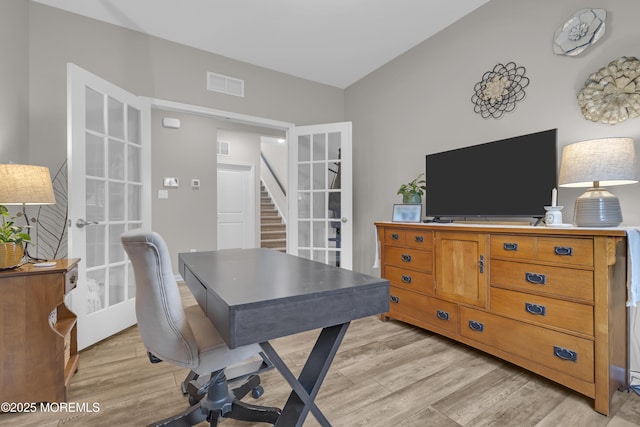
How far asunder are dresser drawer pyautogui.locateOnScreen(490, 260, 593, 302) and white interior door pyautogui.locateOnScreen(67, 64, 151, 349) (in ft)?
9.51

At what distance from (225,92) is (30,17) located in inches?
63.2

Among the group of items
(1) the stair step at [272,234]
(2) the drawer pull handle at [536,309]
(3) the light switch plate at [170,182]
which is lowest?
(2) the drawer pull handle at [536,309]

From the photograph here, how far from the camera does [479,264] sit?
6.94ft

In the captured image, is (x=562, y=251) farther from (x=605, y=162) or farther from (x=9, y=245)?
(x=9, y=245)

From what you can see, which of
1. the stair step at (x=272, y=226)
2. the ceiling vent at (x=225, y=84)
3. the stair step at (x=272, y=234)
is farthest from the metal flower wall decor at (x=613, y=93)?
the stair step at (x=272, y=226)

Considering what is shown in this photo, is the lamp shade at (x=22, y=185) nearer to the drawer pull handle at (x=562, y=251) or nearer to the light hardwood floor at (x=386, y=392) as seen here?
the light hardwood floor at (x=386, y=392)

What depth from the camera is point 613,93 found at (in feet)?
6.13

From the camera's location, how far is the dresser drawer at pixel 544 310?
163cm

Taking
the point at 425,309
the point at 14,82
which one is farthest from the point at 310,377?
the point at 14,82

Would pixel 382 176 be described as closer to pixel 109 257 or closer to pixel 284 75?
pixel 284 75

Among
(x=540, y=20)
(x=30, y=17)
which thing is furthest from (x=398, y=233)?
(x=30, y=17)

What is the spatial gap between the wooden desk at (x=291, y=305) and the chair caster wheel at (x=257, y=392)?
581 mm

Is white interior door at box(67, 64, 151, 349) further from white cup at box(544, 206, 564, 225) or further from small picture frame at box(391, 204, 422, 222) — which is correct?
white cup at box(544, 206, 564, 225)

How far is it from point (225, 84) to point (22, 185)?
7.42ft
